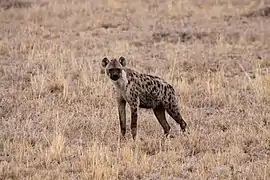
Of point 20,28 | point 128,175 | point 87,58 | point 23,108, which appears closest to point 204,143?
point 128,175

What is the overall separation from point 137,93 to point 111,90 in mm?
2812

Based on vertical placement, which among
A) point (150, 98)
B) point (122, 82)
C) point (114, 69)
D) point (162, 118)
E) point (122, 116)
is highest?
point (114, 69)

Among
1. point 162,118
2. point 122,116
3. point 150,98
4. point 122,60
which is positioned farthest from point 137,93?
point 162,118

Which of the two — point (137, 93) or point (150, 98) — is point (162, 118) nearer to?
point (150, 98)

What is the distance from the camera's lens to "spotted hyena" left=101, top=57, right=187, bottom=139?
8148mm

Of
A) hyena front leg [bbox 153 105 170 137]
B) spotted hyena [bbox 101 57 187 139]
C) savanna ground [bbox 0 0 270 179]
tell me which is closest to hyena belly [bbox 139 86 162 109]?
spotted hyena [bbox 101 57 187 139]

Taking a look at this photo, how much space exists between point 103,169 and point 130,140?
1.47 meters

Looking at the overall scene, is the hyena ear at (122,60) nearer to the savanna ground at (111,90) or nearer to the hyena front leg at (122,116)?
the hyena front leg at (122,116)

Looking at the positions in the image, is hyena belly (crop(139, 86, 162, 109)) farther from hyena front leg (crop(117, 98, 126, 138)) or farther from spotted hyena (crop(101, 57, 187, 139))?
hyena front leg (crop(117, 98, 126, 138))

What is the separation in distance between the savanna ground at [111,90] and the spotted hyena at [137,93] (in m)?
0.31

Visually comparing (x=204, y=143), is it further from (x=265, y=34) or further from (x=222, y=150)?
(x=265, y=34)

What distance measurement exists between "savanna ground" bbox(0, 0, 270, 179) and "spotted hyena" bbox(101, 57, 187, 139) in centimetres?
31

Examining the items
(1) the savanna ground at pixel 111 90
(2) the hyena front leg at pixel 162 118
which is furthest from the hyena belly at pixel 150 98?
(1) the savanna ground at pixel 111 90

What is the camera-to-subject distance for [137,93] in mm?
8297
